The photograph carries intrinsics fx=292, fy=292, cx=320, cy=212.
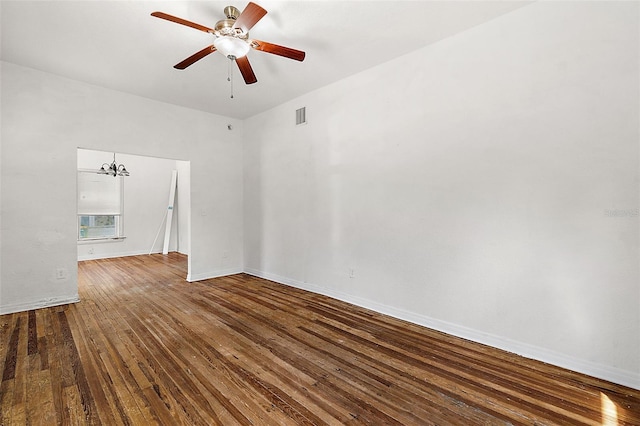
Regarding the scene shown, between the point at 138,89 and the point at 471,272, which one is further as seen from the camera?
the point at 138,89

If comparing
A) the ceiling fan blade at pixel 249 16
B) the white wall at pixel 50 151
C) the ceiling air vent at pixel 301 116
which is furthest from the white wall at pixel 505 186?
the white wall at pixel 50 151

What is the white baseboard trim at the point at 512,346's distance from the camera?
217 centimetres

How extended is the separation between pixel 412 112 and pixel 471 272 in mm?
1831

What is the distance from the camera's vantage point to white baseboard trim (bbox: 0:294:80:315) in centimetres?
355

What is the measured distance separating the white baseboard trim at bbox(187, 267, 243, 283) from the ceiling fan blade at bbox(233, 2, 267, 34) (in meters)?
4.17

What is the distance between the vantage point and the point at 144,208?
812 centimetres

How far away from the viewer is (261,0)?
2424mm

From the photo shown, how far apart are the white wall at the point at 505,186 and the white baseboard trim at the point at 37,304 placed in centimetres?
357

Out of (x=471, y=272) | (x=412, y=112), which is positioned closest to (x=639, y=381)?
(x=471, y=272)

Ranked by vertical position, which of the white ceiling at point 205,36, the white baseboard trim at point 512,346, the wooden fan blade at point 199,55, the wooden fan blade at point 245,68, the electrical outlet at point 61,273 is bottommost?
the white baseboard trim at point 512,346

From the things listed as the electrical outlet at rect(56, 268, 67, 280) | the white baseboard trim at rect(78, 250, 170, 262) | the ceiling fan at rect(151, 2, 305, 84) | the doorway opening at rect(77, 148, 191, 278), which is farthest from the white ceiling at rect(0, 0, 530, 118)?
the white baseboard trim at rect(78, 250, 170, 262)

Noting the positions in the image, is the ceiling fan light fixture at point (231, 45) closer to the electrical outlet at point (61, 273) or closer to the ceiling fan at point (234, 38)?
the ceiling fan at point (234, 38)

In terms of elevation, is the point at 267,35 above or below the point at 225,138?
above

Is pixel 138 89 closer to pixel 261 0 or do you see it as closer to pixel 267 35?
pixel 267 35
